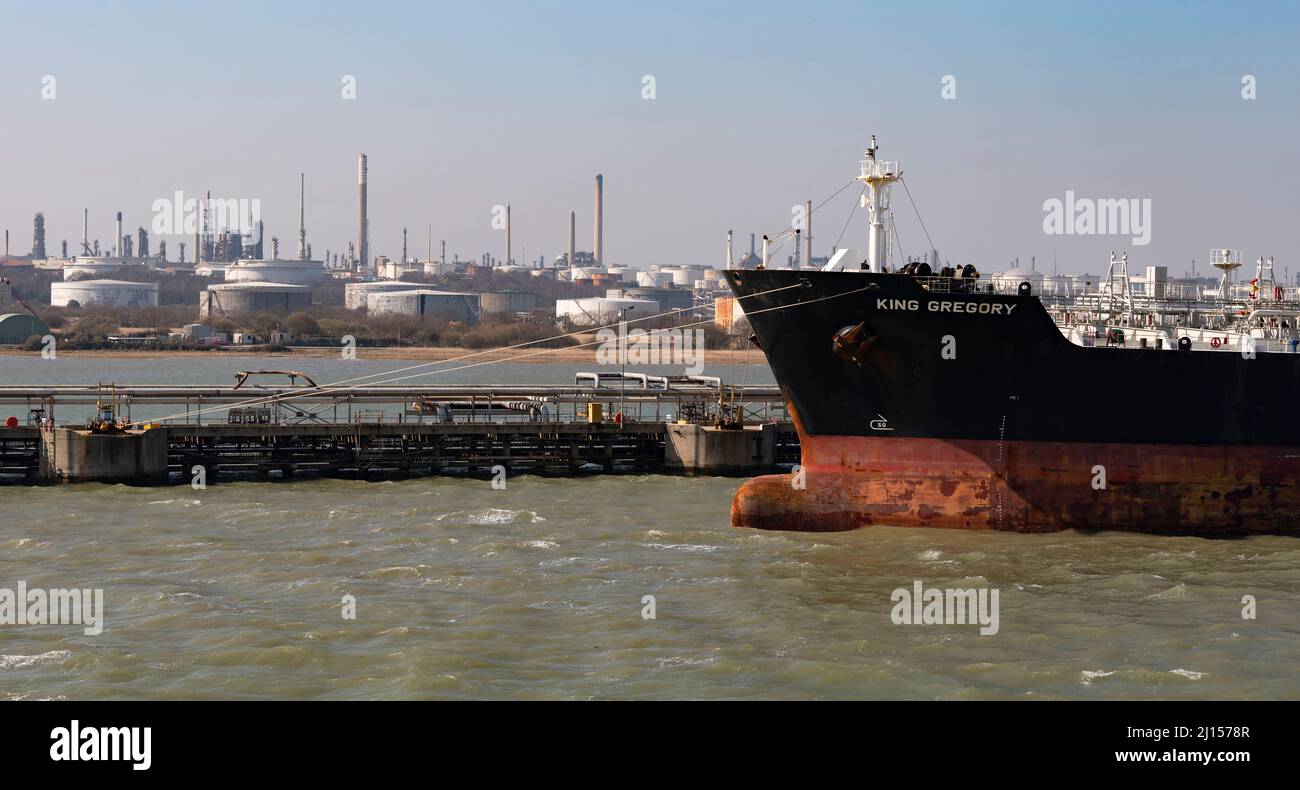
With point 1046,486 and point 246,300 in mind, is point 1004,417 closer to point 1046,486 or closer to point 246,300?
point 1046,486

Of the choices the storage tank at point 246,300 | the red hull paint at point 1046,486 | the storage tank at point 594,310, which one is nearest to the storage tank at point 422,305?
the storage tank at point 246,300

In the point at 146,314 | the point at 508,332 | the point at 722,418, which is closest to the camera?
the point at 722,418

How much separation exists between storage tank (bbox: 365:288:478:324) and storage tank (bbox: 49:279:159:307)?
3568 centimetres

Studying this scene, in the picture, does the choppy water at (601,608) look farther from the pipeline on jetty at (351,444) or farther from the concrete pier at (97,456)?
the pipeline on jetty at (351,444)

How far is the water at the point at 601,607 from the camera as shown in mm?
18312

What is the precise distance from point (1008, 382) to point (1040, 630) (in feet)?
26.2

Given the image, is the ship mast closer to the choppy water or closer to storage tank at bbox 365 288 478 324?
the choppy water

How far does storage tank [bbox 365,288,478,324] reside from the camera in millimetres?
172250

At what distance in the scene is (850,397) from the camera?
92.0 ft

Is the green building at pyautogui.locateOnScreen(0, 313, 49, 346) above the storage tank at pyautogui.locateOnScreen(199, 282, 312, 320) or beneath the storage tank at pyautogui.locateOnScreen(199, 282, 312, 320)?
beneath

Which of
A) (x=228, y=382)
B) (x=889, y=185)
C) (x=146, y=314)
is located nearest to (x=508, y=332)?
(x=146, y=314)

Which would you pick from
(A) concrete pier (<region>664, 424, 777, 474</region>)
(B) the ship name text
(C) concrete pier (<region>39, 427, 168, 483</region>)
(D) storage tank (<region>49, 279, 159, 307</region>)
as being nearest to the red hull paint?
(B) the ship name text
